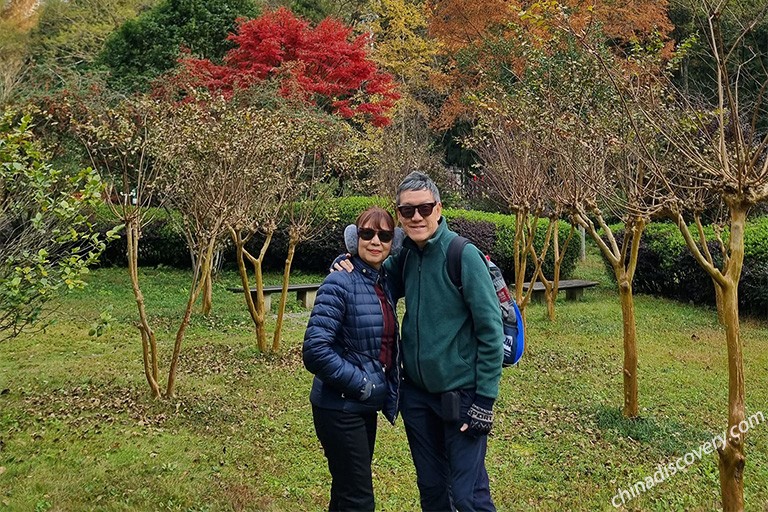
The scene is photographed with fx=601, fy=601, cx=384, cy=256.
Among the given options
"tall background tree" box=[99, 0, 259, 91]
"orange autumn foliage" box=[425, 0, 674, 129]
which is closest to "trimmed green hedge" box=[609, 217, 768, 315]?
"orange autumn foliage" box=[425, 0, 674, 129]

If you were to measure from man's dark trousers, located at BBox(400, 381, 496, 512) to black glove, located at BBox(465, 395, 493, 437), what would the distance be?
0.05 m

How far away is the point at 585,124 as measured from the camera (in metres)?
4.48

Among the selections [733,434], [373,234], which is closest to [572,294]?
[733,434]

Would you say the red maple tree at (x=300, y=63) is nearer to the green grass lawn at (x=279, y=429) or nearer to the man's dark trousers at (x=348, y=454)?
the green grass lawn at (x=279, y=429)

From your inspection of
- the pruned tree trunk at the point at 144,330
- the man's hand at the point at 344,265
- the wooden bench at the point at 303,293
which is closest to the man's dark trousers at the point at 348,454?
the man's hand at the point at 344,265

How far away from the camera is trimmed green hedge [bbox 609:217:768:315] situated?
7.99 metres

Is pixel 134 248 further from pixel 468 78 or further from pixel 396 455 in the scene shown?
pixel 468 78

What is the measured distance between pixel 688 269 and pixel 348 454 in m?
8.22

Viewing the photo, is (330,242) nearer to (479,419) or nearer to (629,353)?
(629,353)

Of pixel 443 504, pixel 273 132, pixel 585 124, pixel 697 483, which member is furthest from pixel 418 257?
pixel 273 132

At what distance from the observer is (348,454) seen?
229 cm

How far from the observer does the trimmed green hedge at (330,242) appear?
10.8 m

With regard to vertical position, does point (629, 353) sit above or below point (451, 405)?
below

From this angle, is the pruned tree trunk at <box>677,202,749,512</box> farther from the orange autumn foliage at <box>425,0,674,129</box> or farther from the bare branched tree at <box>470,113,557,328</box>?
the orange autumn foliage at <box>425,0,674,129</box>
